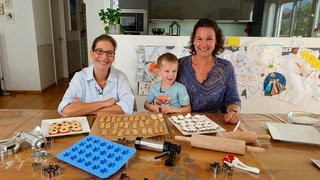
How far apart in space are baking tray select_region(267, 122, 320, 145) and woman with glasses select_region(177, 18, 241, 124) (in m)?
0.47

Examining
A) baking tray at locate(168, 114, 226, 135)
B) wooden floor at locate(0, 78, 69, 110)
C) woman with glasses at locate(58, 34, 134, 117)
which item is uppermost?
woman with glasses at locate(58, 34, 134, 117)

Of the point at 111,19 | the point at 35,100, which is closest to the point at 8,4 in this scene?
the point at 35,100

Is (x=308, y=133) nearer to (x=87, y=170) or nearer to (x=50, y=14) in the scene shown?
(x=87, y=170)

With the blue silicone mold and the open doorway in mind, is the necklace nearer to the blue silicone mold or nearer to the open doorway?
the blue silicone mold

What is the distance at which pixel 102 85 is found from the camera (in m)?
1.62

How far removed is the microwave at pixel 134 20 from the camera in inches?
168

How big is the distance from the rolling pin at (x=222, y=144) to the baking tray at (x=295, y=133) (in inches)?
9.6

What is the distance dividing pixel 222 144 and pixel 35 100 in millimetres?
3781

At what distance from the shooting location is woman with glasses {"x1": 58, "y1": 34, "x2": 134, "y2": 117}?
1.43 meters

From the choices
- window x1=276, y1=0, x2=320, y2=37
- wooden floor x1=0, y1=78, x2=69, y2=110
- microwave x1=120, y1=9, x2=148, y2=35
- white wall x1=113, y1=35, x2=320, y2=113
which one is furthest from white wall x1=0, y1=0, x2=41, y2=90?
window x1=276, y1=0, x2=320, y2=37

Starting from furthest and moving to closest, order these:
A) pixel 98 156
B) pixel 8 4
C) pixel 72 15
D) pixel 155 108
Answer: pixel 72 15 → pixel 8 4 → pixel 155 108 → pixel 98 156

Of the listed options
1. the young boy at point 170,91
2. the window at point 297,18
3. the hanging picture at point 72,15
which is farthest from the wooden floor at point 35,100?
the window at point 297,18

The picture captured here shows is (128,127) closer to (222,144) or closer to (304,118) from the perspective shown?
(222,144)

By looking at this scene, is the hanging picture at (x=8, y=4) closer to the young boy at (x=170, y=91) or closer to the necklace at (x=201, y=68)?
the young boy at (x=170, y=91)
